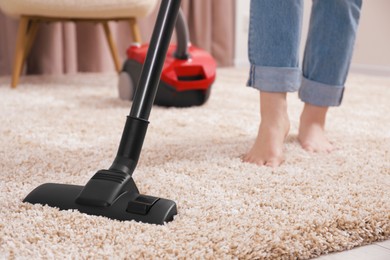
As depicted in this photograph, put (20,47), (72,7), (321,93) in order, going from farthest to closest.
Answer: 1. (20,47)
2. (72,7)
3. (321,93)

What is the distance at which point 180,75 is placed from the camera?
1.89m

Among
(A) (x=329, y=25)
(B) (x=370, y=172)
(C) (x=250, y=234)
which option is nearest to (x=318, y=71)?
(A) (x=329, y=25)

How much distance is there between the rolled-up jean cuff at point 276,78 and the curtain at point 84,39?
5.78ft

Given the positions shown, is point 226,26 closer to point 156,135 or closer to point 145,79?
point 156,135

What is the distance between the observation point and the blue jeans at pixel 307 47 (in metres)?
1.13

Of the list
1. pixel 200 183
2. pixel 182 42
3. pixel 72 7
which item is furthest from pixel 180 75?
pixel 200 183

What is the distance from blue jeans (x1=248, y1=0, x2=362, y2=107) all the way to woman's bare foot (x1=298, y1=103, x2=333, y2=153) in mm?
30

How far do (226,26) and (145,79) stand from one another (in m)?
2.62

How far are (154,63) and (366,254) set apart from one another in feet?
1.40

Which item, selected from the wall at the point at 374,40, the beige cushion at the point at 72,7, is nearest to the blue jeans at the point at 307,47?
the beige cushion at the point at 72,7

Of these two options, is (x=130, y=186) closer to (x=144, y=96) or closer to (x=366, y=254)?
(x=144, y=96)

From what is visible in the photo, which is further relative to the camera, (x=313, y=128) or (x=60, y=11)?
(x=60, y=11)

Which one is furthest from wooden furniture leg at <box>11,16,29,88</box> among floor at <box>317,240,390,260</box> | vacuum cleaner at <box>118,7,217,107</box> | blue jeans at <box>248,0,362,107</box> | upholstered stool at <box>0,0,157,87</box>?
floor at <box>317,240,390,260</box>

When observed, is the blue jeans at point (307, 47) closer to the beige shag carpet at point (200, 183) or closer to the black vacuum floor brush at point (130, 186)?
the beige shag carpet at point (200, 183)
